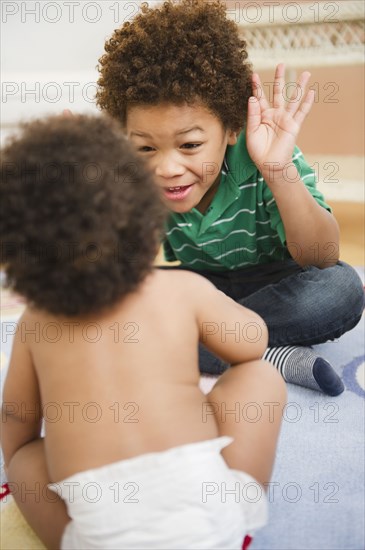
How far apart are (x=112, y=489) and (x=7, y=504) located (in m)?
0.26

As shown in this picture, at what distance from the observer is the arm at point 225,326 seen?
56 cm

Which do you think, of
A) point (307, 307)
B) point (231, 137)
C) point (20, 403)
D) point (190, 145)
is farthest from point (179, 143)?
point (20, 403)

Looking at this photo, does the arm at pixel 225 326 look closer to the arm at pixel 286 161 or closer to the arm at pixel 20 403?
the arm at pixel 20 403

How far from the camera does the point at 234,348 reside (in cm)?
60

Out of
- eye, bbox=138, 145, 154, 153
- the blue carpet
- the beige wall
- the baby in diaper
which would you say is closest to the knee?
the blue carpet

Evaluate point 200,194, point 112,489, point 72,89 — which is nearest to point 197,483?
point 112,489

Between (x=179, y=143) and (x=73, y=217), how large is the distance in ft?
1.53

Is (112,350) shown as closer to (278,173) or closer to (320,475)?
(320,475)

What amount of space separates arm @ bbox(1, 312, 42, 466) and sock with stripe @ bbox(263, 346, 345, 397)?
0.40 m

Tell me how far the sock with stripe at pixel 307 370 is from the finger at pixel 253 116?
336mm

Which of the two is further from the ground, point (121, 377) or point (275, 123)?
point (275, 123)

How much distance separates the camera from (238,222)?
104cm

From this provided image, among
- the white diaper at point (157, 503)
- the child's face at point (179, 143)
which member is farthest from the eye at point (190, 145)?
the white diaper at point (157, 503)

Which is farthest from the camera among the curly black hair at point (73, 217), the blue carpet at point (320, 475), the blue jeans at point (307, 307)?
the blue jeans at point (307, 307)
